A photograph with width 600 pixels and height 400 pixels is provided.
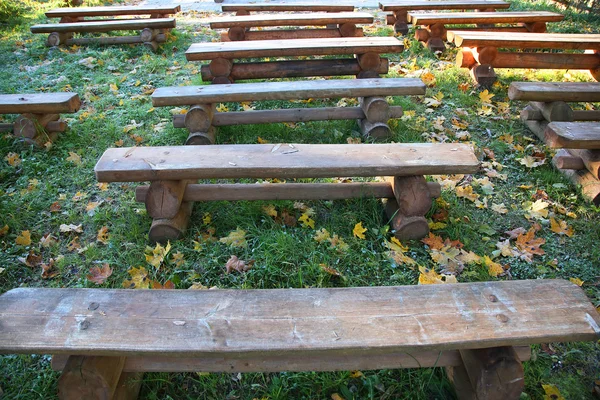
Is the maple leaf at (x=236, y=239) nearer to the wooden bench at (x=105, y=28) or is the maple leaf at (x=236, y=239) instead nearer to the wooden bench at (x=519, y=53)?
the wooden bench at (x=519, y=53)

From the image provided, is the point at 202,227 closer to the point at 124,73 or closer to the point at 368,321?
the point at 368,321

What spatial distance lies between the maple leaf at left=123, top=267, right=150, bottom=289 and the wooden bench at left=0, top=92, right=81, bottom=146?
2.14 metres

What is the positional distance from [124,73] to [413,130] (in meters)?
3.96

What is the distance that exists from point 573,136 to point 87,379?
10.8 feet

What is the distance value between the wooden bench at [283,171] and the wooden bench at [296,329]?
39.4 inches

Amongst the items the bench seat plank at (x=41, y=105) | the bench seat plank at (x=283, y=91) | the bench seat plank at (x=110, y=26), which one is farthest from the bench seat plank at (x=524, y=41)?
the bench seat plank at (x=110, y=26)

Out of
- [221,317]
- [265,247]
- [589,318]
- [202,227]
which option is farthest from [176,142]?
[589,318]

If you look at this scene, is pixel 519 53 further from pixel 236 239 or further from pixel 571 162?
pixel 236 239

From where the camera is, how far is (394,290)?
5.88 ft

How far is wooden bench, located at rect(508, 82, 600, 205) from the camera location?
311cm

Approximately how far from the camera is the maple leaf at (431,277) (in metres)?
2.49

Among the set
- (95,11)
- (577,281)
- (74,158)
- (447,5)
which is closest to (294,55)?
(74,158)

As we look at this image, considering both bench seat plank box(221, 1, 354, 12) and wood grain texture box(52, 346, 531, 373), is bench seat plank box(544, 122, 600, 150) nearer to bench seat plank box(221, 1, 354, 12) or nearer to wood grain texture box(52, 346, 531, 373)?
wood grain texture box(52, 346, 531, 373)

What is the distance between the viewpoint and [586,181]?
10.9ft
